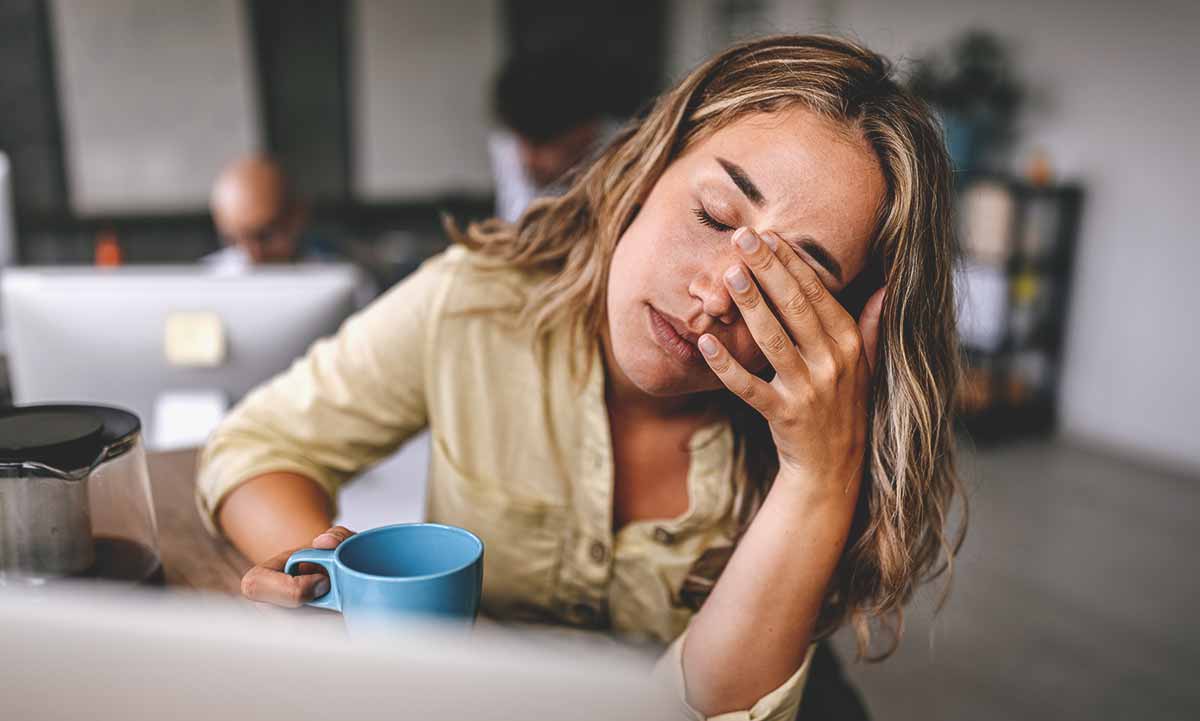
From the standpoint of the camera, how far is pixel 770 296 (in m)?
0.70

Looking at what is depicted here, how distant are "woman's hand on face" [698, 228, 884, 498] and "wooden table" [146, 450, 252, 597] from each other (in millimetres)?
475

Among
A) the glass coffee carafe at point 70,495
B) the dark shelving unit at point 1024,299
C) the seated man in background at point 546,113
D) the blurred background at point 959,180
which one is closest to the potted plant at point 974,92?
the blurred background at point 959,180

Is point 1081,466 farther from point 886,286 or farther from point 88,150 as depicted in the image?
point 88,150

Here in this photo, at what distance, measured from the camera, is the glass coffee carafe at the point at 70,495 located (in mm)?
671

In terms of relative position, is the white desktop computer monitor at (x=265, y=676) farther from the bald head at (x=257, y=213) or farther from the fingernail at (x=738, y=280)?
the bald head at (x=257, y=213)

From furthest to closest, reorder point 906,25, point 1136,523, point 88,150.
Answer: point 88,150 < point 906,25 < point 1136,523

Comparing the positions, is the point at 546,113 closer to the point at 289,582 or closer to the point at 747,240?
the point at 747,240

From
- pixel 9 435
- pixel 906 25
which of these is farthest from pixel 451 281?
pixel 906 25

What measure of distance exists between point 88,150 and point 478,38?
241cm

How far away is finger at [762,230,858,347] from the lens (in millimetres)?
702

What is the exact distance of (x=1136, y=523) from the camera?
3.04 meters

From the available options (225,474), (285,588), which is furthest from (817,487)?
(225,474)

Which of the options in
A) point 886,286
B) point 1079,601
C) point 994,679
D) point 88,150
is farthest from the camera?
point 88,150

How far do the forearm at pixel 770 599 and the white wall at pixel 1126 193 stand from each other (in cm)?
318
